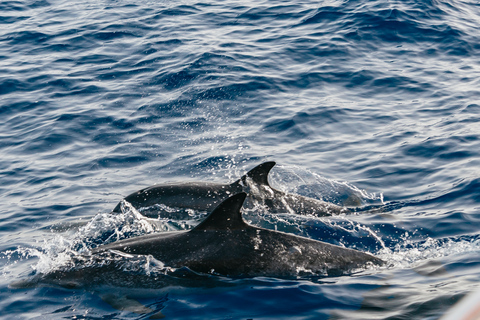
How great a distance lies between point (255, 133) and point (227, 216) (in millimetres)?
6598

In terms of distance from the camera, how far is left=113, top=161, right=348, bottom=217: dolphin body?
29.9 ft

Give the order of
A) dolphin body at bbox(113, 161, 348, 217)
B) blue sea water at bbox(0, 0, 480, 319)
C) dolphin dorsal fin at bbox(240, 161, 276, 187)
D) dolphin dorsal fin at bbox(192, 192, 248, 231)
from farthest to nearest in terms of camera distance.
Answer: dolphin body at bbox(113, 161, 348, 217)
dolphin dorsal fin at bbox(240, 161, 276, 187)
blue sea water at bbox(0, 0, 480, 319)
dolphin dorsal fin at bbox(192, 192, 248, 231)

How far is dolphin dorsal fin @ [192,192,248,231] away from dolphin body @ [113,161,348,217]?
8.00ft

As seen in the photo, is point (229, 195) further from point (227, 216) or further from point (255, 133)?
point (255, 133)

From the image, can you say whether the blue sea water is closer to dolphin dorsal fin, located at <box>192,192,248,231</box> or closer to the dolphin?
the dolphin

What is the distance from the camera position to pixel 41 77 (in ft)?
56.3

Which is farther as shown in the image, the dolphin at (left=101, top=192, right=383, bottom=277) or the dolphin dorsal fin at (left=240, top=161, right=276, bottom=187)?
the dolphin dorsal fin at (left=240, top=161, right=276, bottom=187)

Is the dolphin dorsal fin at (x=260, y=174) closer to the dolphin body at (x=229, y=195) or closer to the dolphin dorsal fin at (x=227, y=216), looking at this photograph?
the dolphin body at (x=229, y=195)

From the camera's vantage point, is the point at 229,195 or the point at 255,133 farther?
the point at 255,133

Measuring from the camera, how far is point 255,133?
1294cm

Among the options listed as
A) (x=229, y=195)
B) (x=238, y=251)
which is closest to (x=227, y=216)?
(x=238, y=251)

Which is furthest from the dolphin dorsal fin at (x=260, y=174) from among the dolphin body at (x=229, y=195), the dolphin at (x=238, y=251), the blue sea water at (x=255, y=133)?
the dolphin at (x=238, y=251)

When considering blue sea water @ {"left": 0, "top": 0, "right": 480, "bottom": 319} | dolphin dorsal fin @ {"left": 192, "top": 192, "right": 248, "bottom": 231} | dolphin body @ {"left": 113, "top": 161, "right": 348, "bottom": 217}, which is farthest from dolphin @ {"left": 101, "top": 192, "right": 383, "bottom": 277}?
dolphin body @ {"left": 113, "top": 161, "right": 348, "bottom": 217}

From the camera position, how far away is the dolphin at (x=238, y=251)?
Result: 21.3 ft
